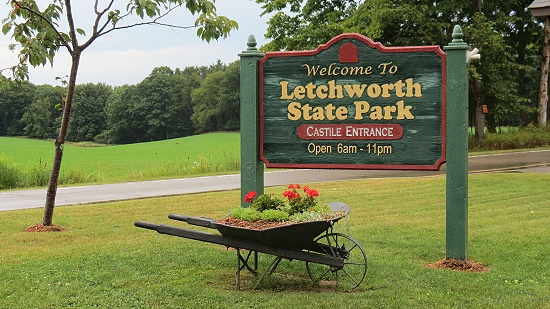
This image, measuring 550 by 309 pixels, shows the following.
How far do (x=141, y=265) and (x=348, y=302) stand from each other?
2.71 m

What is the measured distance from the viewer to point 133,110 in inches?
2921

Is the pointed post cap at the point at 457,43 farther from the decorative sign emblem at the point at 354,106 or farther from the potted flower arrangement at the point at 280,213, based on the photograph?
the potted flower arrangement at the point at 280,213

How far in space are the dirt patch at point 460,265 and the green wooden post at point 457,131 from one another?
1.06 feet

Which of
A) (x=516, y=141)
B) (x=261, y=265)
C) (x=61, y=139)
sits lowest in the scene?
(x=261, y=265)

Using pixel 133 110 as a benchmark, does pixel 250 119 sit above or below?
below

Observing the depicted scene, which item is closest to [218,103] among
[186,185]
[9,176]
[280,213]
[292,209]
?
[9,176]

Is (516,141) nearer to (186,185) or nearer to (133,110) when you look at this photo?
(186,185)

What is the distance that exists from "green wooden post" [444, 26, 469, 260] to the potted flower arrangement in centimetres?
165

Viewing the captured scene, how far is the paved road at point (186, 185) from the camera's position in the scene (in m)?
15.5

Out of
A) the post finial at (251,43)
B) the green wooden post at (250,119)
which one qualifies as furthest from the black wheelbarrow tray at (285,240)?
the post finial at (251,43)

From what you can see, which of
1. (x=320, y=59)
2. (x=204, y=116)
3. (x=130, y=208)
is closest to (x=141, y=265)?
(x=320, y=59)

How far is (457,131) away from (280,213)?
237 cm

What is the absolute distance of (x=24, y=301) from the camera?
6.27m

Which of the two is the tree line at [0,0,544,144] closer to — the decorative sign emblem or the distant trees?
the distant trees
